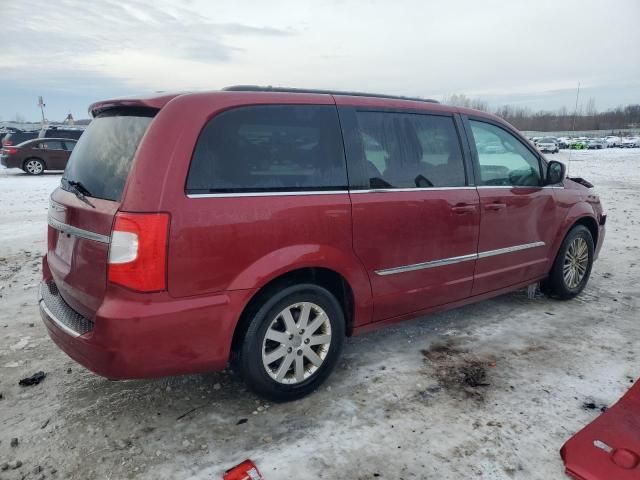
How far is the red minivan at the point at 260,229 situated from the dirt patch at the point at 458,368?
0.35 metres

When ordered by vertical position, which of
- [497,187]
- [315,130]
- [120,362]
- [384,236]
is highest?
[315,130]

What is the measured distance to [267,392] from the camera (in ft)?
9.48

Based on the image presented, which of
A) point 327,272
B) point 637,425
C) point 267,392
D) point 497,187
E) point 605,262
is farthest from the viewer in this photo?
point 605,262

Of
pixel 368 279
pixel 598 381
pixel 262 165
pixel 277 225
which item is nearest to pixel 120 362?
pixel 277 225

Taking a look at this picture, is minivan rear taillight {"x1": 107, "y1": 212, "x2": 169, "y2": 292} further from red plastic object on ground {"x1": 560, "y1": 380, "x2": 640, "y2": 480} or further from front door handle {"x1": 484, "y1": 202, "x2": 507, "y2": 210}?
front door handle {"x1": 484, "y1": 202, "x2": 507, "y2": 210}

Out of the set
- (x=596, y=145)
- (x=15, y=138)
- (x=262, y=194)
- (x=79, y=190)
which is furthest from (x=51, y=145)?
(x=596, y=145)

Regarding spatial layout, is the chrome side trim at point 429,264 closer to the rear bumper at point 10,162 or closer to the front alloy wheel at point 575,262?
the front alloy wheel at point 575,262

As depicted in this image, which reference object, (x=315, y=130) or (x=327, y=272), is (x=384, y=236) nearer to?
(x=327, y=272)

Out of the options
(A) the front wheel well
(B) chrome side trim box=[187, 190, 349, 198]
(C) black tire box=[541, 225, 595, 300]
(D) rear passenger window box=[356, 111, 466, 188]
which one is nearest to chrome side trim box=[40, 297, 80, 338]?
(B) chrome side trim box=[187, 190, 349, 198]

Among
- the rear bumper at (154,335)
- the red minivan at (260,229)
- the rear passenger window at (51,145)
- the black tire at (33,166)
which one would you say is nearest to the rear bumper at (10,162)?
the black tire at (33,166)

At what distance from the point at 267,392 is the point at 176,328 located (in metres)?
0.75

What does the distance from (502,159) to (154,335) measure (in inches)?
125

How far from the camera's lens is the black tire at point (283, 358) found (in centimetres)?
276

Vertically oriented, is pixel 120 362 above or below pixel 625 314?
above
